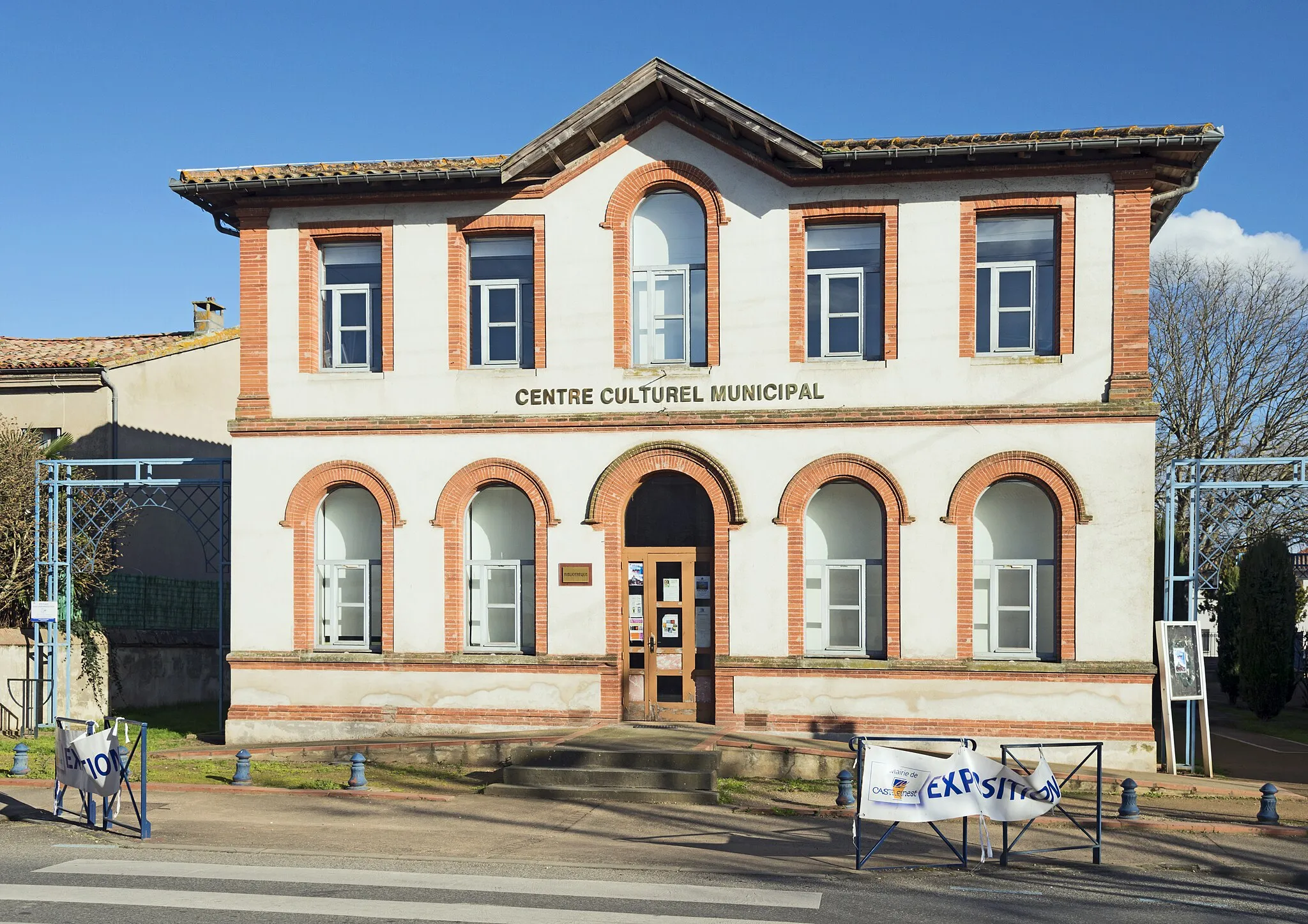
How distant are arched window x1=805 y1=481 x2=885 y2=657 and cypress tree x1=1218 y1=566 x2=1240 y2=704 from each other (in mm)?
14945

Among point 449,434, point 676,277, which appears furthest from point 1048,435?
point 449,434

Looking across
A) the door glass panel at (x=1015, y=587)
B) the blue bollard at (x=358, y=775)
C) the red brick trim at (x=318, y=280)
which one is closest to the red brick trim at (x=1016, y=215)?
the door glass panel at (x=1015, y=587)

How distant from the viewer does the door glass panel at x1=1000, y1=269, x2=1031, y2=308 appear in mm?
17047

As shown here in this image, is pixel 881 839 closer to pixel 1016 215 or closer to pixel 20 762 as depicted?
pixel 1016 215

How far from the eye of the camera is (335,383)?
59.5 feet

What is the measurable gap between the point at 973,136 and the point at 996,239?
1436 mm

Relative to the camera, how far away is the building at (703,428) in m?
16.6

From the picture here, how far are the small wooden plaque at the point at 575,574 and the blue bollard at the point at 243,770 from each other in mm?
4815

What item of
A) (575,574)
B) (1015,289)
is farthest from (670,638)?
(1015,289)

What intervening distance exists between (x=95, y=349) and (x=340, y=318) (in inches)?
411

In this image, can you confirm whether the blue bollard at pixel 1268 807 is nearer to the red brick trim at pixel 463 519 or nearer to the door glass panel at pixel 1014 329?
the door glass panel at pixel 1014 329

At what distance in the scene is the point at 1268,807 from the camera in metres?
13.0

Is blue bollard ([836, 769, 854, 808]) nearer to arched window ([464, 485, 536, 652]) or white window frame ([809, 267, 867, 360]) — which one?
arched window ([464, 485, 536, 652])

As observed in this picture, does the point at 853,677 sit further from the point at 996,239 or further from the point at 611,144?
the point at 611,144
